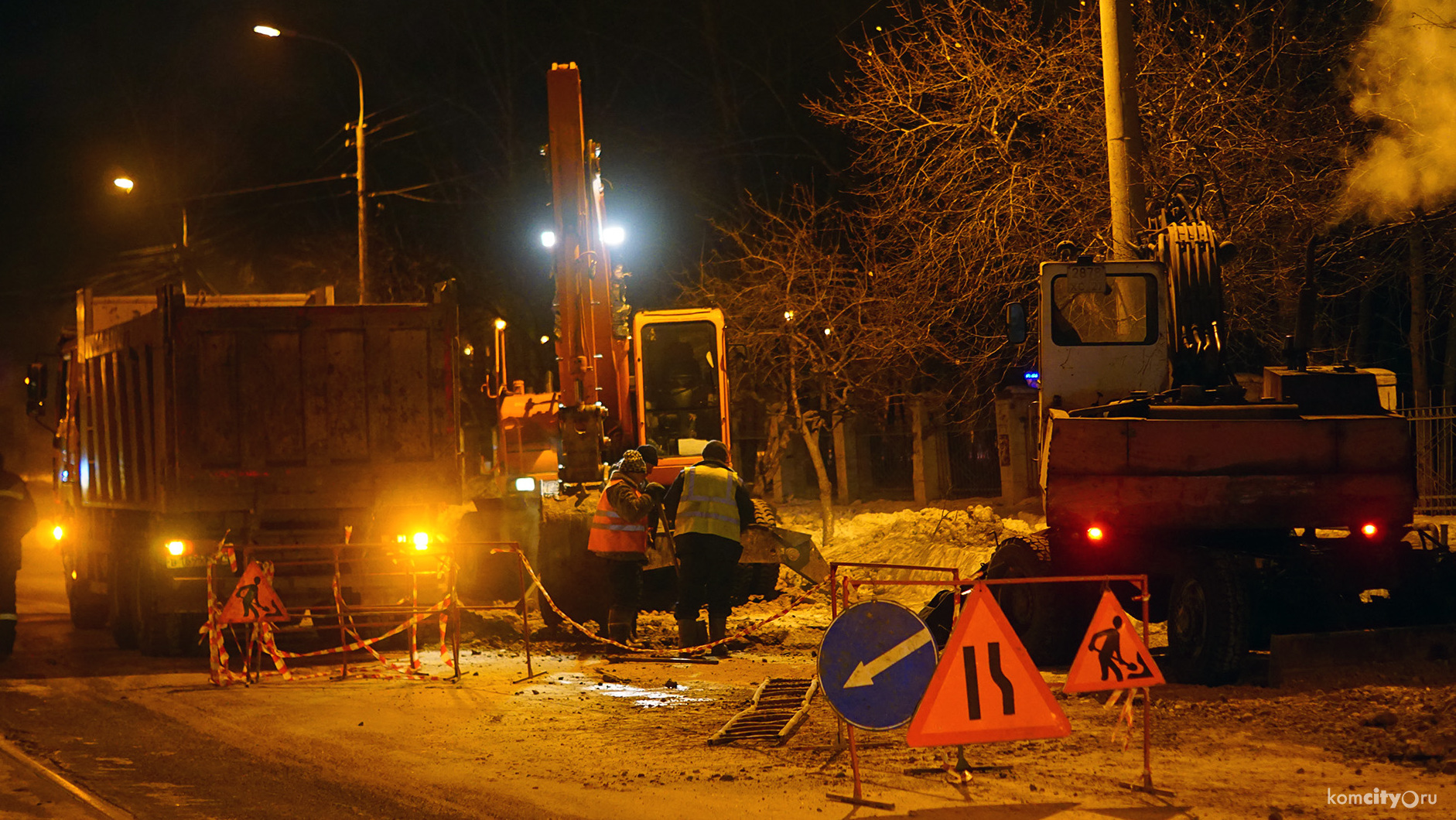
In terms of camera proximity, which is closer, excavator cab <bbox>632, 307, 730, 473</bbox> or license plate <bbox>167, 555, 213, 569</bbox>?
license plate <bbox>167, 555, 213, 569</bbox>

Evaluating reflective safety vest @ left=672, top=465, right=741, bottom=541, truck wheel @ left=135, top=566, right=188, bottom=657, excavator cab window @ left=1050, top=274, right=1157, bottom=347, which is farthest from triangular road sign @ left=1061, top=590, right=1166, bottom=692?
truck wheel @ left=135, top=566, right=188, bottom=657

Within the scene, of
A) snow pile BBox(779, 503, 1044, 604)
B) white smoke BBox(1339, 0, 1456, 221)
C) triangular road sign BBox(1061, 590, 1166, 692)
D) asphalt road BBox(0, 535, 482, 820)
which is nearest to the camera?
triangular road sign BBox(1061, 590, 1166, 692)

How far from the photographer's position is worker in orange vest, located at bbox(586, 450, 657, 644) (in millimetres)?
12016

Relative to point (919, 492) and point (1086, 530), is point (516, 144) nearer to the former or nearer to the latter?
point (919, 492)

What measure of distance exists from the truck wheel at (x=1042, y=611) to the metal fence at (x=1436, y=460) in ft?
33.6

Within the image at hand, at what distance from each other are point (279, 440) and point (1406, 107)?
10.9m

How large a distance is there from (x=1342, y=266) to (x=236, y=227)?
33832 millimetres

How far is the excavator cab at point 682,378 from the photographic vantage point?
1606cm

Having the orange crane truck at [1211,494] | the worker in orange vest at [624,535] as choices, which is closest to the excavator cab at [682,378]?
the worker in orange vest at [624,535]

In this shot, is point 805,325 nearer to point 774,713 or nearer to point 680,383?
point 680,383

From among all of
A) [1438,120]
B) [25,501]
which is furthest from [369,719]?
[1438,120]

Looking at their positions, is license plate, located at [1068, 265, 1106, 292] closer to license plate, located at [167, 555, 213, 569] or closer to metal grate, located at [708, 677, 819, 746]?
metal grate, located at [708, 677, 819, 746]

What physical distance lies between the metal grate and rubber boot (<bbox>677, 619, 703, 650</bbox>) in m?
2.06

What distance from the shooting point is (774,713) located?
8984mm
